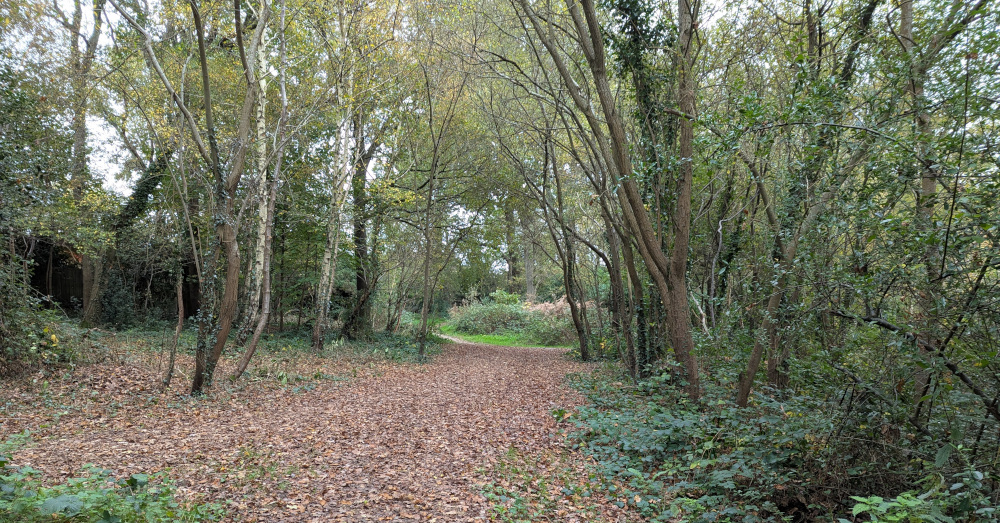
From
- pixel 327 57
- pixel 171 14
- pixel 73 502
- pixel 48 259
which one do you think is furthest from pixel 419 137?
pixel 73 502

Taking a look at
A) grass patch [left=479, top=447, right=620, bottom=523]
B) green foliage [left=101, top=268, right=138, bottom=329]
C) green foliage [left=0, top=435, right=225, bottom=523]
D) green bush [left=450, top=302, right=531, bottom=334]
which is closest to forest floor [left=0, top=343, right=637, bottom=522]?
grass patch [left=479, top=447, right=620, bottom=523]

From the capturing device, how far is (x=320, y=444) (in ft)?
19.2

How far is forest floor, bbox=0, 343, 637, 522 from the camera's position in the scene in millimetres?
4320

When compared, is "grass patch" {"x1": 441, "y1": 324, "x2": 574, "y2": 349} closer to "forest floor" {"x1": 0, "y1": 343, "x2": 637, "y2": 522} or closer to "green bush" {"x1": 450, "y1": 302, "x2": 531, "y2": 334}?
"green bush" {"x1": 450, "y1": 302, "x2": 531, "y2": 334}

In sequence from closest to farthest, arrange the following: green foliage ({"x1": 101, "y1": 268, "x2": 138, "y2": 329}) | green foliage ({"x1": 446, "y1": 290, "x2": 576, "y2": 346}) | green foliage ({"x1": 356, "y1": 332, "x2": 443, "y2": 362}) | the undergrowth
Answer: the undergrowth → green foliage ({"x1": 356, "y1": 332, "x2": 443, "y2": 362}) → green foliage ({"x1": 101, "y1": 268, "x2": 138, "y2": 329}) → green foliage ({"x1": 446, "y1": 290, "x2": 576, "y2": 346})

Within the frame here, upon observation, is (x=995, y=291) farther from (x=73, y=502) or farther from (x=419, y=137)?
(x=419, y=137)

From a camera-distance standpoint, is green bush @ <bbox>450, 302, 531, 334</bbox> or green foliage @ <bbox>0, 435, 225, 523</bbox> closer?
green foliage @ <bbox>0, 435, 225, 523</bbox>

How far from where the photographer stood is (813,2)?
6145mm

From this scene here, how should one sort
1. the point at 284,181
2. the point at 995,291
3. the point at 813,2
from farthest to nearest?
the point at 284,181 < the point at 813,2 < the point at 995,291

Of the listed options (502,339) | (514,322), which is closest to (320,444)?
(502,339)

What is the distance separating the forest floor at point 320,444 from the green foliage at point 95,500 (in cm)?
22

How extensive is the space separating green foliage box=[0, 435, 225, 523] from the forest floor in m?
0.22

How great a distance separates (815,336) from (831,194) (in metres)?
1.27

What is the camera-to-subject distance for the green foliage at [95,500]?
2986 mm
